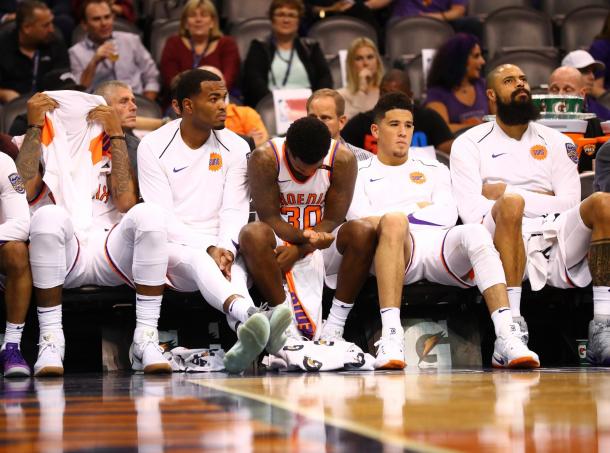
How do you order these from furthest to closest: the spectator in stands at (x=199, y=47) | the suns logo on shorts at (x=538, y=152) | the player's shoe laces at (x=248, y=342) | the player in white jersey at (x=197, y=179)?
1. the spectator in stands at (x=199, y=47)
2. the suns logo on shorts at (x=538, y=152)
3. the player in white jersey at (x=197, y=179)
4. the player's shoe laces at (x=248, y=342)

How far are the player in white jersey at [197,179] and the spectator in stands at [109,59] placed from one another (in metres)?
2.44

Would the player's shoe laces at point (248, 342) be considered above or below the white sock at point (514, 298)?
below

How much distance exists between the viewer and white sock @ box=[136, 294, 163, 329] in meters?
5.48

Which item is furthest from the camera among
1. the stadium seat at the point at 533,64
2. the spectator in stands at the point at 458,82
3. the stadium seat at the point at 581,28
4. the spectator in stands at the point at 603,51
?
the stadium seat at the point at 581,28

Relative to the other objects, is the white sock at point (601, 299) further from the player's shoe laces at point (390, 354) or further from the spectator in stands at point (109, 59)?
the spectator in stands at point (109, 59)

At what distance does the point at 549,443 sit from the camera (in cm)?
242

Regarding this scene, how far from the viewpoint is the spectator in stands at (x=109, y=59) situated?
27.8 ft

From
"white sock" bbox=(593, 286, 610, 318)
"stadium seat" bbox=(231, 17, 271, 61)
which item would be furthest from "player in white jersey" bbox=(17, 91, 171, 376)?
"stadium seat" bbox=(231, 17, 271, 61)

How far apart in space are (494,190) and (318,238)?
123cm

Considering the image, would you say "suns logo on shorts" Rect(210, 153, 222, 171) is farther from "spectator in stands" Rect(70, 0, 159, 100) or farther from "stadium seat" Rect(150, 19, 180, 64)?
"stadium seat" Rect(150, 19, 180, 64)

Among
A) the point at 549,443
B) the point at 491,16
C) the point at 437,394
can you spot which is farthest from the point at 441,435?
the point at 491,16

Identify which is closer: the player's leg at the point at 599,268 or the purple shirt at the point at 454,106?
the player's leg at the point at 599,268

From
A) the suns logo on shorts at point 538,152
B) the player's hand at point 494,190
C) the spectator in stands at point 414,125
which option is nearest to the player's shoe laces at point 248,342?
the player's hand at point 494,190

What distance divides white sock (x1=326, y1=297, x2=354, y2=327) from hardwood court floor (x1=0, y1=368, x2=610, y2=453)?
1.18m
